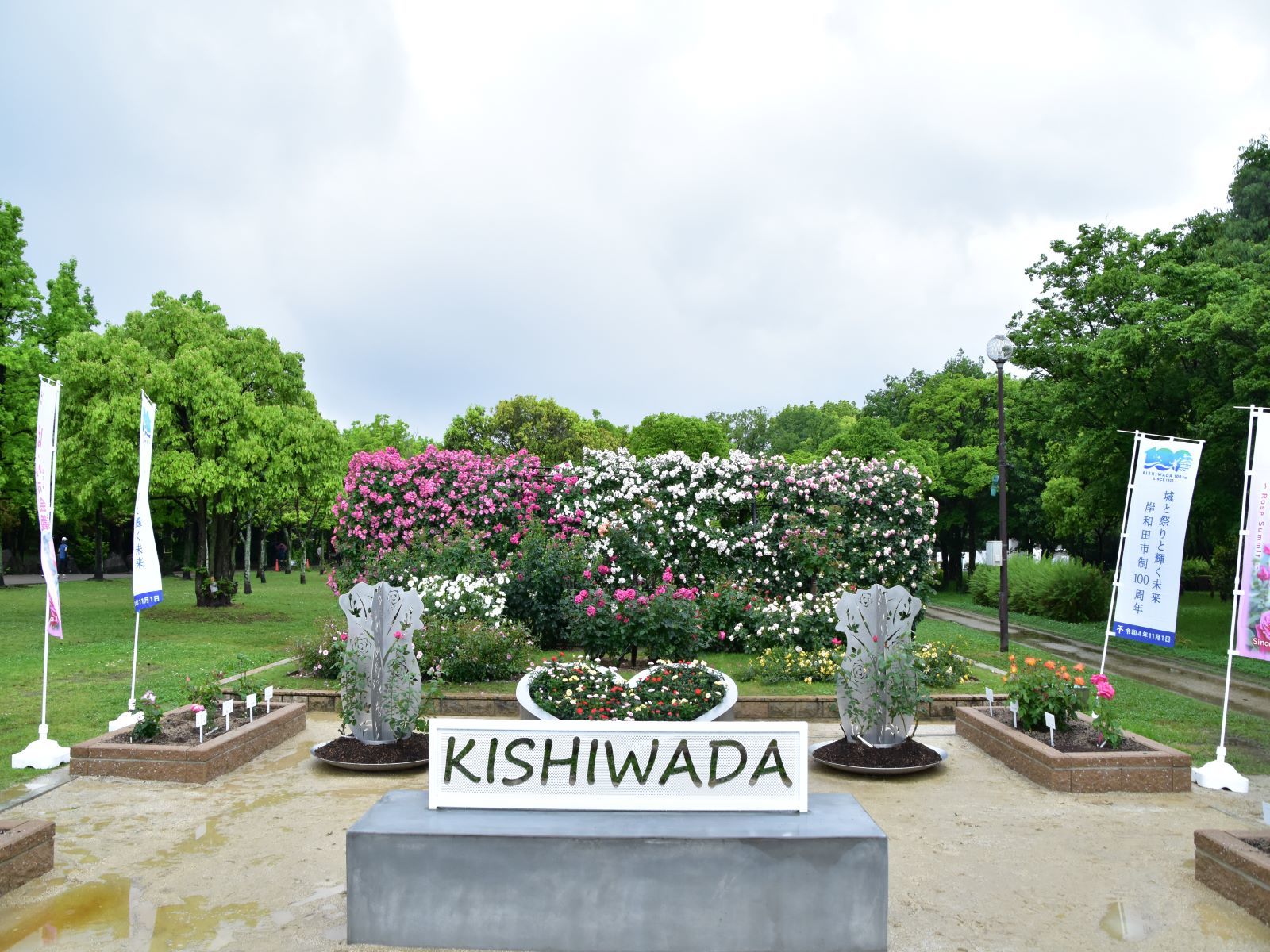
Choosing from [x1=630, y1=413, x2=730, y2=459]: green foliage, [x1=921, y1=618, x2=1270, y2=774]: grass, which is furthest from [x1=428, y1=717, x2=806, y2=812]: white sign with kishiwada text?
[x1=630, y1=413, x2=730, y2=459]: green foliage

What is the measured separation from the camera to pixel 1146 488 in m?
8.84

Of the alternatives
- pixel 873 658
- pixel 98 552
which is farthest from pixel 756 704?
pixel 98 552

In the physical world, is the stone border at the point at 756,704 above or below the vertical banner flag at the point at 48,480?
below

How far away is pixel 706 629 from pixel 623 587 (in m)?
1.49

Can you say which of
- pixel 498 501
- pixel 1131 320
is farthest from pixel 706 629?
pixel 1131 320

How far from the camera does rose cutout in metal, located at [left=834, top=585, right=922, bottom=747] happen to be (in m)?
7.71

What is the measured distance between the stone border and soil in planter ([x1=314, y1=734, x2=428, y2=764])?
1.62m

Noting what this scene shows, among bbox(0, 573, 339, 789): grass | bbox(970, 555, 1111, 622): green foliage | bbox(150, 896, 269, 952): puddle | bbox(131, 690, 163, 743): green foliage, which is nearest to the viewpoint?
bbox(150, 896, 269, 952): puddle

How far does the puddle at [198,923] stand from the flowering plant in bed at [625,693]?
9.91ft

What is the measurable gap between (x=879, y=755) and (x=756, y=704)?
80.0 inches

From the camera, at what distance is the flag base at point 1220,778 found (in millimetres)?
7215

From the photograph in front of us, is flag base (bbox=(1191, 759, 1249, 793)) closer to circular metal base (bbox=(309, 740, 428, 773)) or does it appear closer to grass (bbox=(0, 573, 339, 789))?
circular metal base (bbox=(309, 740, 428, 773))

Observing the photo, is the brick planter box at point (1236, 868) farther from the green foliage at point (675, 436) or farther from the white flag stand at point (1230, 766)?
the green foliage at point (675, 436)

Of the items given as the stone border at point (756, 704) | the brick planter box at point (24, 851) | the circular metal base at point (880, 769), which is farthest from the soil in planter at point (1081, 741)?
the brick planter box at point (24, 851)
